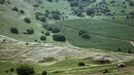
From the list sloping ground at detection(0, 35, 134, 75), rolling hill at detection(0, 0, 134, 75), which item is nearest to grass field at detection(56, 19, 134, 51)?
rolling hill at detection(0, 0, 134, 75)

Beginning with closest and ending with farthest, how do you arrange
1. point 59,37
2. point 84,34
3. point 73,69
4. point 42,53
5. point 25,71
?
point 73,69 < point 25,71 < point 42,53 < point 59,37 < point 84,34

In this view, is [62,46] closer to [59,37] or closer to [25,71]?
[59,37]

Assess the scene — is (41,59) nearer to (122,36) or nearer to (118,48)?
(118,48)

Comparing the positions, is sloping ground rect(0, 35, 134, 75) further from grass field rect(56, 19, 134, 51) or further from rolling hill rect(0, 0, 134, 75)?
grass field rect(56, 19, 134, 51)

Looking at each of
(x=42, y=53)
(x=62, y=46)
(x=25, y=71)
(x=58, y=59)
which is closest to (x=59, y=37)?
(x=62, y=46)

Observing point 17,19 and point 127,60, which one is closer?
point 127,60

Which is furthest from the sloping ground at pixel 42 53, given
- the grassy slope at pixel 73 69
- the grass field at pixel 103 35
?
the grass field at pixel 103 35

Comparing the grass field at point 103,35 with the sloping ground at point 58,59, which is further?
the grass field at point 103,35

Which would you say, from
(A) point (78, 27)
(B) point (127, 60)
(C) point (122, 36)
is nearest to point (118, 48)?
(C) point (122, 36)

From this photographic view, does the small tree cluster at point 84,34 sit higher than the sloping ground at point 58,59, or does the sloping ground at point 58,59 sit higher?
the sloping ground at point 58,59

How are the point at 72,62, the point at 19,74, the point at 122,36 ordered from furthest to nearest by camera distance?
the point at 122,36 < the point at 72,62 < the point at 19,74

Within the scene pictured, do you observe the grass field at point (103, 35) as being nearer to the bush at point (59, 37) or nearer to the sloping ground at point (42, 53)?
the bush at point (59, 37)
